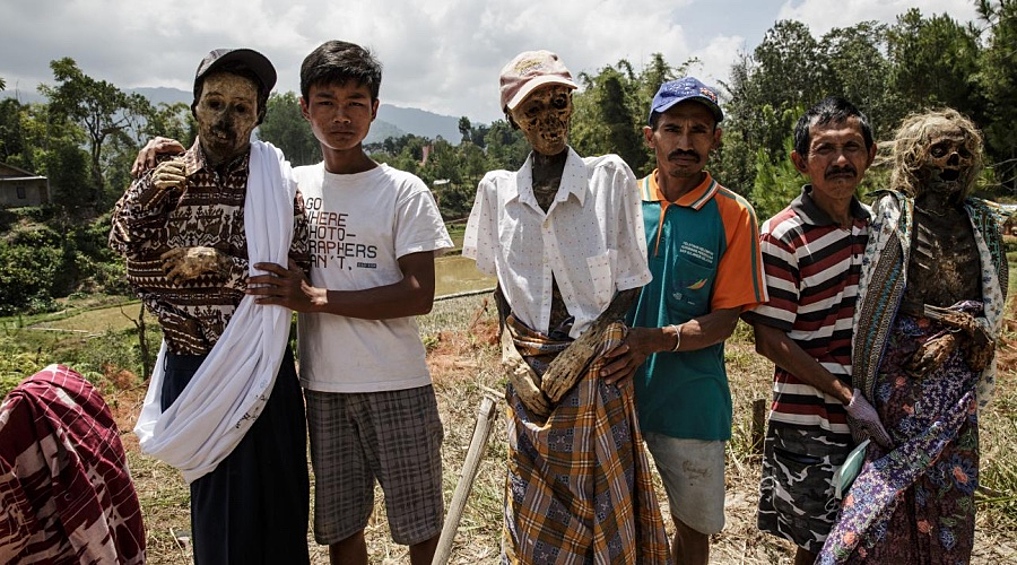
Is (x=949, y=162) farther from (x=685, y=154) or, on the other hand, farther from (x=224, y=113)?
(x=224, y=113)

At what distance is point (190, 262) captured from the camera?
75.8 inches

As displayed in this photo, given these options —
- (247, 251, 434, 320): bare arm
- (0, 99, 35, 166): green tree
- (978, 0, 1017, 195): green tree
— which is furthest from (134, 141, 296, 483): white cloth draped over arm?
(0, 99, 35, 166): green tree

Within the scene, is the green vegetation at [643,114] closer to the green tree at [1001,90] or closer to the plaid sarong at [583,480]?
the green tree at [1001,90]

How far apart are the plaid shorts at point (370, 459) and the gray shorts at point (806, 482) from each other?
1.17 m

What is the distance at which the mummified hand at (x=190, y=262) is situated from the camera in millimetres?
1928

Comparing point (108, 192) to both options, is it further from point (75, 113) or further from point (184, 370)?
point (184, 370)

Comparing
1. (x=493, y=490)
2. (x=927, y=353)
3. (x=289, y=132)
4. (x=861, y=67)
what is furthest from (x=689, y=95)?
(x=289, y=132)

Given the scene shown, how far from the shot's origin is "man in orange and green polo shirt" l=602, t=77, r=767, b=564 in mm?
2021

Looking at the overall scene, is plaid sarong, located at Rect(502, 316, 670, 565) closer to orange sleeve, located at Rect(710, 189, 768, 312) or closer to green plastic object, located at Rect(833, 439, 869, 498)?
orange sleeve, located at Rect(710, 189, 768, 312)

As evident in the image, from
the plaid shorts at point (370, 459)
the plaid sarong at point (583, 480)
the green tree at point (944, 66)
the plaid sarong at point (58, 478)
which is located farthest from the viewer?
the green tree at point (944, 66)

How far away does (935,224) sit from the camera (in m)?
2.09

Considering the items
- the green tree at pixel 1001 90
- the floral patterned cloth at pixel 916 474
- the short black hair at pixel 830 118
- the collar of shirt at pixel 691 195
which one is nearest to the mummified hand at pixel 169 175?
the collar of shirt at pixel 691 195

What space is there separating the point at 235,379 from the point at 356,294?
43 cm

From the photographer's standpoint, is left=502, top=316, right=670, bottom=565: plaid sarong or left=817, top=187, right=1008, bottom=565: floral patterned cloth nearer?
left=502, top=316, right=670, bottom=565: plaid sarong
